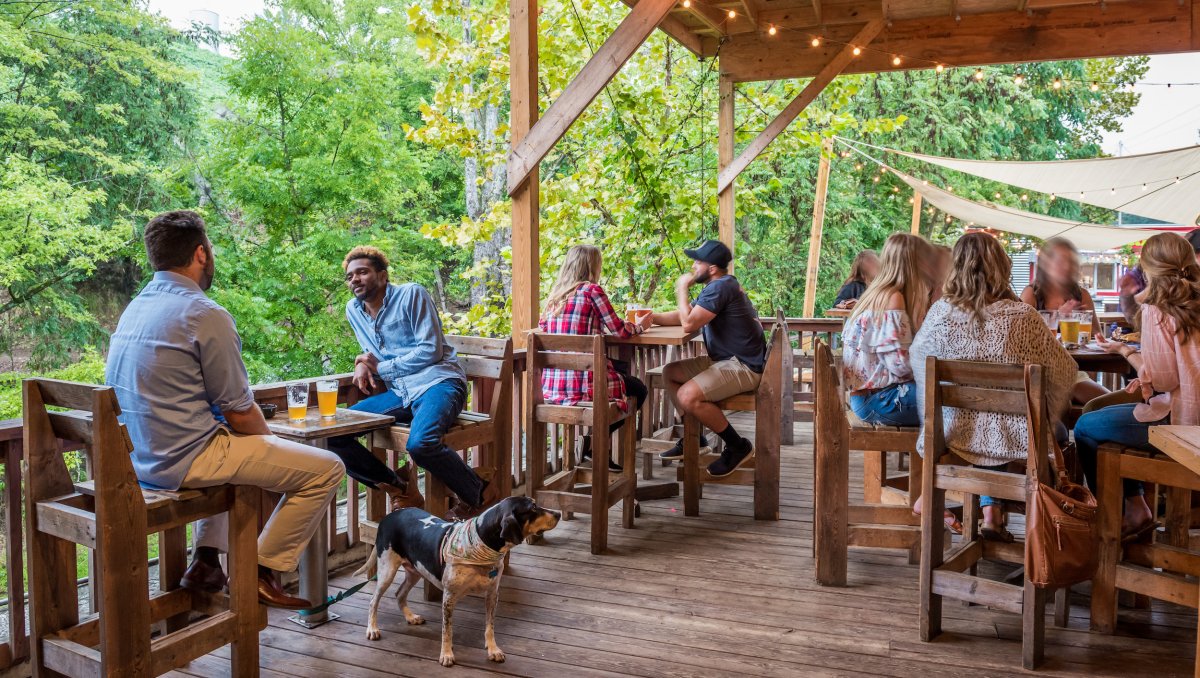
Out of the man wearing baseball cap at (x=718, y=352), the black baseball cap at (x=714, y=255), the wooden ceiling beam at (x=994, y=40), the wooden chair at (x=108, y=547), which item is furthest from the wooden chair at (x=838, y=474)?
the wooden ceiling beam at (x=994, y=40)

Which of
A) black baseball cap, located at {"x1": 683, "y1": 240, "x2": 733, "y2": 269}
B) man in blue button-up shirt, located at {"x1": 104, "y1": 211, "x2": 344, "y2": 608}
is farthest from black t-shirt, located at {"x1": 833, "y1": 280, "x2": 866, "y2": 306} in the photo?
man in blue button-up shirt, located at {"x1": 104, "y1": 211, "x2": 344, "y2": 608}

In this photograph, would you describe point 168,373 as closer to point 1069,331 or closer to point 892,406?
point 892,406

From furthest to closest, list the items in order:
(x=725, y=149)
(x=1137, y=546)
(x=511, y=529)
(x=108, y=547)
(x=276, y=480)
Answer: (x=725, y=149)
(x=1137, y=546)
(x=511, y=529)
(x=276, y=480)
(x=108, y=547)

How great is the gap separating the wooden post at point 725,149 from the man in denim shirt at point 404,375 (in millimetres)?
4252

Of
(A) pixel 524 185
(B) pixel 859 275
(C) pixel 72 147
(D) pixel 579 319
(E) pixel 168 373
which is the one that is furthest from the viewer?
(C) pixel 72 147

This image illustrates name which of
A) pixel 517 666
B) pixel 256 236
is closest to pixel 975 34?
pixel 517 666

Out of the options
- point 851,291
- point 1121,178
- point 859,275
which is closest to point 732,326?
point 859,275

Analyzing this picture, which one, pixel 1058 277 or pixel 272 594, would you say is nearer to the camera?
pixel 272 594

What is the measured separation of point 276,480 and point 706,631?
148 centimetres

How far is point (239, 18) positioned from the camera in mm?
12914

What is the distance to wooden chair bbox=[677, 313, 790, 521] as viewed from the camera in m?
4.23

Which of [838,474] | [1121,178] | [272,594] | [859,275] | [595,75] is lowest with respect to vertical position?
[272,594]

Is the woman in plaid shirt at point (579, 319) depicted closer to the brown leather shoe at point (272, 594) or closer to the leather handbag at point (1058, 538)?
the brown leather shoe at point (272, 594)

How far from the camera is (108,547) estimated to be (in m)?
2.07
